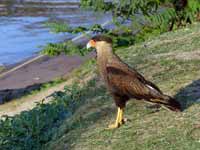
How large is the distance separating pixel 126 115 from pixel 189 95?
0.79 meters

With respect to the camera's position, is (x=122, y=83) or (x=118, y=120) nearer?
(x=122, y=83)

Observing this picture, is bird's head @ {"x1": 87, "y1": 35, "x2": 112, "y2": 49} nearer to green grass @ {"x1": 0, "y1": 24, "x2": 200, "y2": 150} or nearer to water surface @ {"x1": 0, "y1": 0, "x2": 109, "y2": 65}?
green grass @ {"x1": 0, "y1": 24, "x2": 200, "y2": 150}

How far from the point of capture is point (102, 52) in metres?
7.30

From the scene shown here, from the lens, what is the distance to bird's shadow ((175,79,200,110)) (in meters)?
7.82

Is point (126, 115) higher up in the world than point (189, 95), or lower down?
lower down

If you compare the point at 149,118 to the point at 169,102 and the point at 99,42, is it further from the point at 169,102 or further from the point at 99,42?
the point at 99,42

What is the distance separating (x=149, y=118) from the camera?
752 centimetres

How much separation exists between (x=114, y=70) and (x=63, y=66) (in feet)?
31.8

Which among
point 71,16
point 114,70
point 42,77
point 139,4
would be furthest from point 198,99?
point 71,16

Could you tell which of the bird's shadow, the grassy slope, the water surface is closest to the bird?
the grassy slope

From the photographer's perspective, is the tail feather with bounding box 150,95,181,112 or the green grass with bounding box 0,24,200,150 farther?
the tail feather with bounding box 150,95,181,112

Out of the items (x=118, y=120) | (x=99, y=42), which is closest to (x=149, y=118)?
(x=118, y=120)

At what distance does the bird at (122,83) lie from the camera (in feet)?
23.2

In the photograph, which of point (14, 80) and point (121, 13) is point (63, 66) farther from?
point (121, 13)
